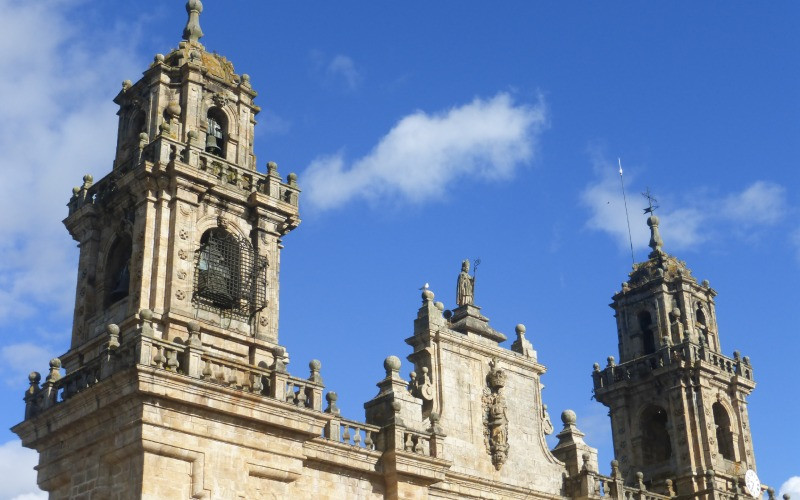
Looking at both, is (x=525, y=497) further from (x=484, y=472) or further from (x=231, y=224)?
(x=231, y=224)

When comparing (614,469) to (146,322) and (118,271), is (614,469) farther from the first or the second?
(146,322)

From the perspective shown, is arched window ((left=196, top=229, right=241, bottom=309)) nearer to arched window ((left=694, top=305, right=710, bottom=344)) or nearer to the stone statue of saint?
the stone statue of saint

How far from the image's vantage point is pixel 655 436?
143ft

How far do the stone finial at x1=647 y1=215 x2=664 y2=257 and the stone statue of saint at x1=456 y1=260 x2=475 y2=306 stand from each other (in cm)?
1499

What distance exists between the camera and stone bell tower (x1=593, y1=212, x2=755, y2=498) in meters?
41.1

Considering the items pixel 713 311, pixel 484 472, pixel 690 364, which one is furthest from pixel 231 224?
pixel 713 311

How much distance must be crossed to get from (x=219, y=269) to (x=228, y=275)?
0.27 metres

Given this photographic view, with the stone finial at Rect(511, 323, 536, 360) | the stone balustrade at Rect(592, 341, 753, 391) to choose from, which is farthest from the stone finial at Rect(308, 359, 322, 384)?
the stone balustrade at Rect(592, 341, 753, 391)

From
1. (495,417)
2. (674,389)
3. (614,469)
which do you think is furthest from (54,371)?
(674,389)

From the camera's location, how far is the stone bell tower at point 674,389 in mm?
41125

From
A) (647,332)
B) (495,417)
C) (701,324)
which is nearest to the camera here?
(495,417)

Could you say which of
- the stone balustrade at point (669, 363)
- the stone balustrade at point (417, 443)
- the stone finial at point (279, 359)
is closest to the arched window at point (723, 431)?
the stone balustrade at point (669, 363)

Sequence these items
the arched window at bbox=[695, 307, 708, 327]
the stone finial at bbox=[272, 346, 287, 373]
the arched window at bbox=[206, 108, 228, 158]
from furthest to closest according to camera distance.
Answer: the arched window at bbox=[695, 307, 708, 327]
the arched window at bbox=[206, 108, 228, 158]
the stone finial at bbox=[272, 346, 287, 373]

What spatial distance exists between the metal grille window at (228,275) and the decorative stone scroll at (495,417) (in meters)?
8.20
